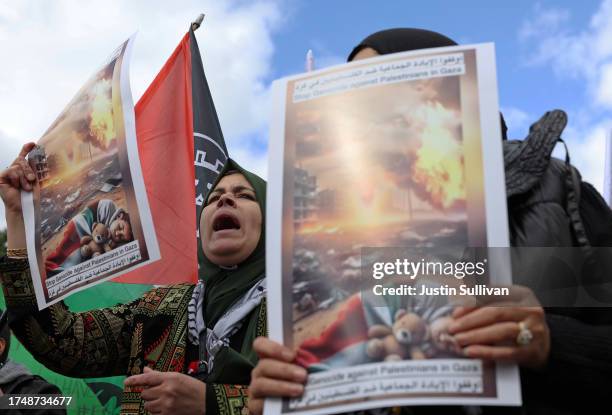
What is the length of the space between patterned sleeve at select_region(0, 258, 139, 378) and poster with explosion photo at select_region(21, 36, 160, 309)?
0.26 m

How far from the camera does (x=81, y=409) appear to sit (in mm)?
3871

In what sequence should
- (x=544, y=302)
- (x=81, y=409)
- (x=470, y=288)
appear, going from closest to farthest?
(x=470, y=288), (x=544, y=302), (x=81, y=409)

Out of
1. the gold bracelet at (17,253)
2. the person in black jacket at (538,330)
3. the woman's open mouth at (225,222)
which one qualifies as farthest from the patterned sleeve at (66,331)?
the person in black jacket at (538,330)

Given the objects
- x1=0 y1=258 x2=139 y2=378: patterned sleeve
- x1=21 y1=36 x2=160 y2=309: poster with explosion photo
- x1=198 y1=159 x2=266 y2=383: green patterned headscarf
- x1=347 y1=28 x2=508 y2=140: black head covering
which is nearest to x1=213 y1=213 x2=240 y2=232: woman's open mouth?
x1=198 y1=159 x2=266 y2=383: green patterned headscarf

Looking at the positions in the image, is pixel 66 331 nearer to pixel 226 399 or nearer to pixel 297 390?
pixel 226 399

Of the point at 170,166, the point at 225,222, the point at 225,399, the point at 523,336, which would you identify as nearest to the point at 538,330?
the point at 523,336

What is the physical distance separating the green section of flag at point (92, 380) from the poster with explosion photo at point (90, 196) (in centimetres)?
180

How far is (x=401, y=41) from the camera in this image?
175cm

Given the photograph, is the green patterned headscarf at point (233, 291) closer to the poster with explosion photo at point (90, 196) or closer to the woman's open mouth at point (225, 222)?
the woman's open mouth at point (225, 222)

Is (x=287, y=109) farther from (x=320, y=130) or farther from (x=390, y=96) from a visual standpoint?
(x=390, y=96)

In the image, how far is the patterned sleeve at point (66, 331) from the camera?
2.48 metres

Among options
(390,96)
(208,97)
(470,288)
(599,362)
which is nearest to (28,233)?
(390,96)

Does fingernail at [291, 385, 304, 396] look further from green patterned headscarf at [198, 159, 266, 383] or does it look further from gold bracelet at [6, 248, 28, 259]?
gold bracelet at [6, 248, 28, 259]

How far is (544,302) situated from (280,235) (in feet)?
1.87
